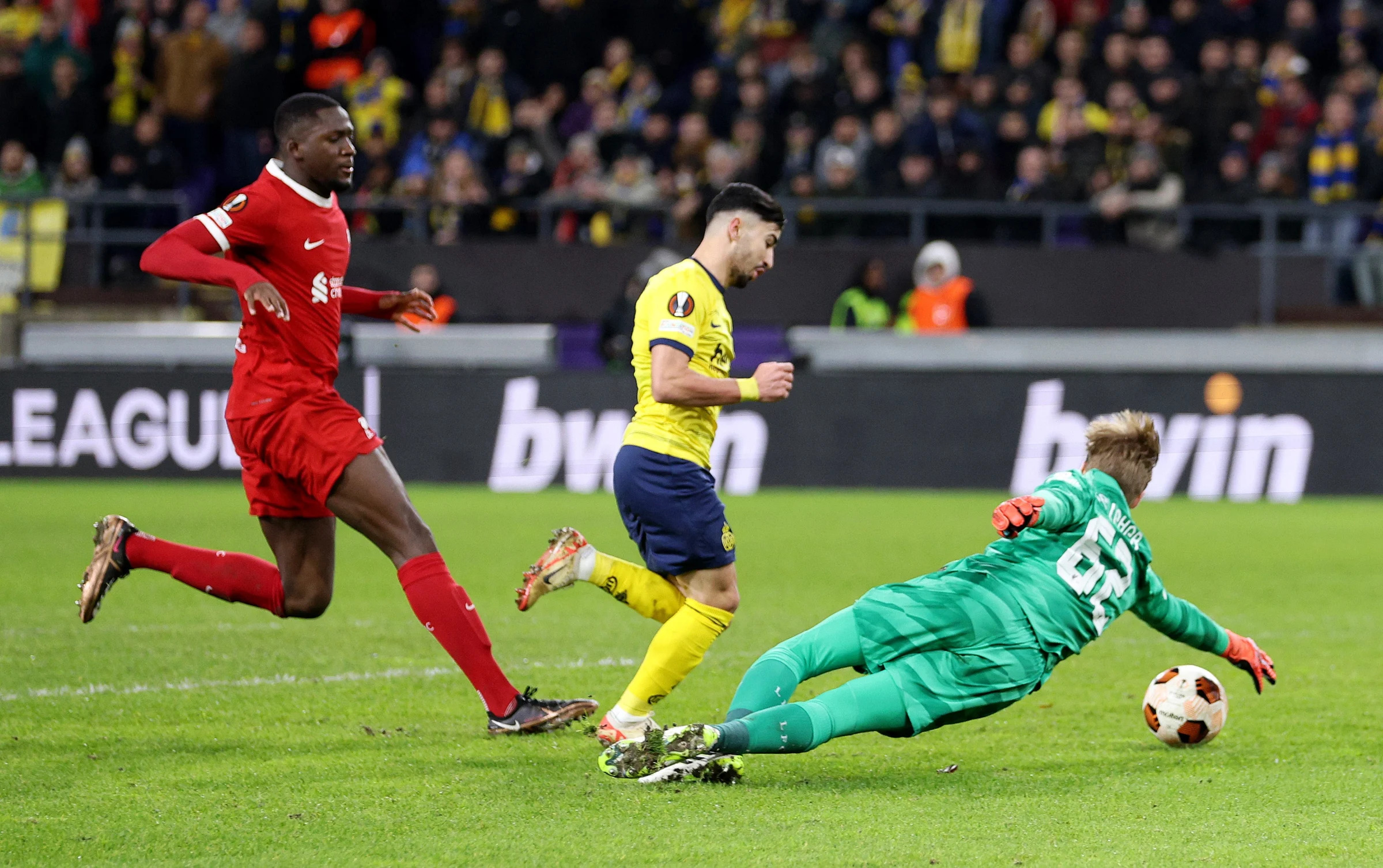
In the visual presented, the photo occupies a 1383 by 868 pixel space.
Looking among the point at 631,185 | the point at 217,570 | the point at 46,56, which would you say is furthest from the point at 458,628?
the point at 46,56

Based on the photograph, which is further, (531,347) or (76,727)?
(531,347)

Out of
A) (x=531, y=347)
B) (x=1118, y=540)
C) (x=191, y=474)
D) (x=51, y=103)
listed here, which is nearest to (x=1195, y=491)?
(x=531, y=347)

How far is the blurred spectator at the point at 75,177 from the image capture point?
17.9 m

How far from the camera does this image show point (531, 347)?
15750mm

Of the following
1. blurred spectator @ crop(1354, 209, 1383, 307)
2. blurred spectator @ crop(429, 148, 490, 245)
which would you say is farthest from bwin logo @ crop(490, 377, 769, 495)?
blurred spectator @ crop(1354, 209, 1383, 307)

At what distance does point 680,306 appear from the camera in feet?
17.0

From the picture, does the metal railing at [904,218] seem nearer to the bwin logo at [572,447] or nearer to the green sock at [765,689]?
the bwin logo at [572,447]

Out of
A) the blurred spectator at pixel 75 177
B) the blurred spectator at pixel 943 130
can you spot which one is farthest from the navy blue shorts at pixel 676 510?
the blurred spectator at pixel 75 177

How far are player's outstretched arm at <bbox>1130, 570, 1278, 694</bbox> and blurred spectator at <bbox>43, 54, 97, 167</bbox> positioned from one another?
16.1 meters

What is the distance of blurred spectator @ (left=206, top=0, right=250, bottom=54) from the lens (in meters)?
19.2

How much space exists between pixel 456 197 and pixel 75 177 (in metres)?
4.22

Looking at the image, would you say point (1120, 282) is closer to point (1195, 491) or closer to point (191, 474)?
point (1195, 491)

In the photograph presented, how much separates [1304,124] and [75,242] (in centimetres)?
1287

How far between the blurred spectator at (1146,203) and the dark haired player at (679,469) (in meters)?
11.8
